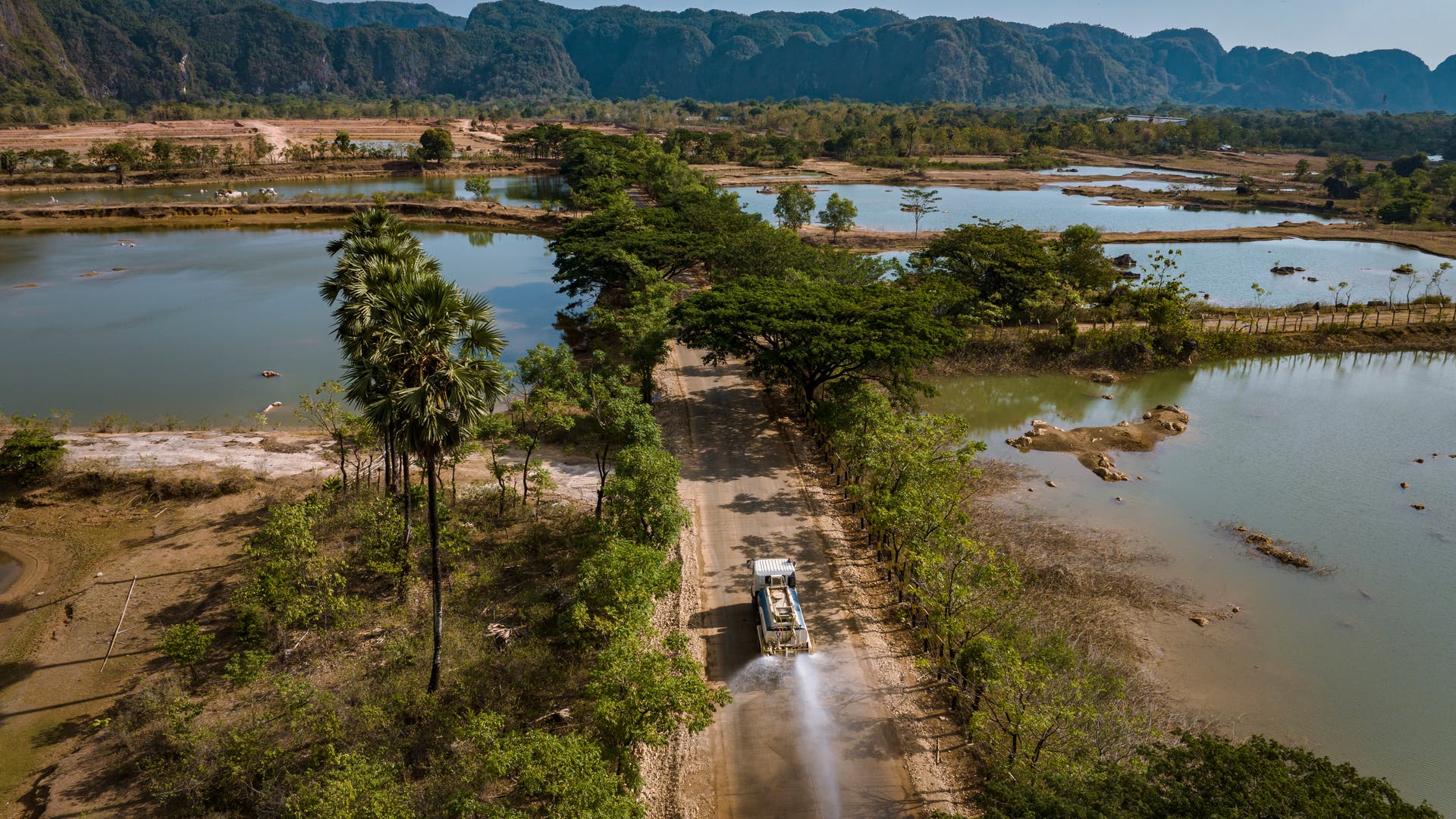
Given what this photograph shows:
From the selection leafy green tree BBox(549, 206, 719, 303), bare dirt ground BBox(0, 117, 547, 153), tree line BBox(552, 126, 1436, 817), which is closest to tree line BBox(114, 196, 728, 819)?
tree line BBox(552, 126, 1436, 817)

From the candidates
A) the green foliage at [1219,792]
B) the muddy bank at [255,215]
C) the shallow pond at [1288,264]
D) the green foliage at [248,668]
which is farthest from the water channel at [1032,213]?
the green foliage at [1219,792]

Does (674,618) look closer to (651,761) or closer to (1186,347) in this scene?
(651,761)

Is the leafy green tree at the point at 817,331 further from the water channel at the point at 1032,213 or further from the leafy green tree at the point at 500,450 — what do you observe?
the water channel at the point at 1032,213

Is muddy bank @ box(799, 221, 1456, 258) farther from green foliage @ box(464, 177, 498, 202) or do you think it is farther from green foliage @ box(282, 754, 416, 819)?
green foliage @ box(282, 754, 416, 819)

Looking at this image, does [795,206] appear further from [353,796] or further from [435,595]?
[353,796]

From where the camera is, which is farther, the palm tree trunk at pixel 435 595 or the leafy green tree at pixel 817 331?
the leafy green tree at pixel 817 331
